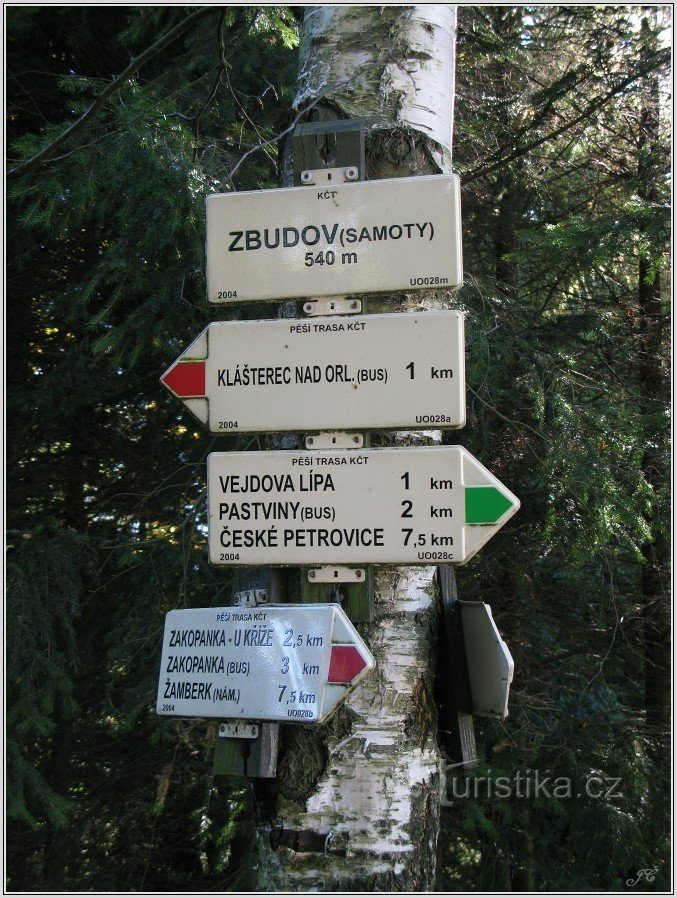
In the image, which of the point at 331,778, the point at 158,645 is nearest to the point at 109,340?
the point at 158,645

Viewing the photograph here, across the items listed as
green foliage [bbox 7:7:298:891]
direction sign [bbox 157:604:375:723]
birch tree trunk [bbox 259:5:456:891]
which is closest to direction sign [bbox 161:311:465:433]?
birch tree trunk [bbox 259:5:456:891]

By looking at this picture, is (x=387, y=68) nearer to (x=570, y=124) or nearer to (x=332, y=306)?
(x=332, y=306)

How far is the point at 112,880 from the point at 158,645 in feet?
7.54

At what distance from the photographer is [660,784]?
5387 millimetres

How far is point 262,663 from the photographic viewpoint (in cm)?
181

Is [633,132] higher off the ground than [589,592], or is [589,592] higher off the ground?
[633,132]

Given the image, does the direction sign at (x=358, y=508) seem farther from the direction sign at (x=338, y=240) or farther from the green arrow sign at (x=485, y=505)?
the direction sign at (x=338, y=240)

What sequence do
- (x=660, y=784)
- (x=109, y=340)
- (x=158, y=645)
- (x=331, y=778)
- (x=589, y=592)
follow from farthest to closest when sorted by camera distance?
(x=589, y=592)
(x=660, y=784)
(x=158, y=645)
(x=109, y=340)
(x=331, y=778)

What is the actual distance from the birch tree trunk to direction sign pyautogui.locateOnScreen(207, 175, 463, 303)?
0.46 ft

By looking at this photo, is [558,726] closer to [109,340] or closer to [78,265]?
[109,340]

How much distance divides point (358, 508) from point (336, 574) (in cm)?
16

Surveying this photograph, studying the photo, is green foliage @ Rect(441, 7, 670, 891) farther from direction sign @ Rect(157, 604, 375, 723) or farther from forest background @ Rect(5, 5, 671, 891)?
direction sign @ Rect(157, 604, 375, 723)

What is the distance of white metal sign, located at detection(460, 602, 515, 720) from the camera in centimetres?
189

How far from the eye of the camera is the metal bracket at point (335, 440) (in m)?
1.88
